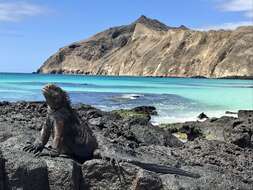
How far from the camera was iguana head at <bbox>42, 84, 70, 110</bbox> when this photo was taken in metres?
8.71

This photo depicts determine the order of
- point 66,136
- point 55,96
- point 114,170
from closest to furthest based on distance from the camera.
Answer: point 114,170 < point 55,96 < point 66,136

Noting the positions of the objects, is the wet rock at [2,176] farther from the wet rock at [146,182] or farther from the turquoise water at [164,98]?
the turquoise water at [164,98]

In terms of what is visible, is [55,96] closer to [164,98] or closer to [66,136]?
[66,136]

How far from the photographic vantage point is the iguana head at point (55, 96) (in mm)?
8711

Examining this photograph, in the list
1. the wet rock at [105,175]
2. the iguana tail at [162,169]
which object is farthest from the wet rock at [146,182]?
the iguana tail at [162,169]

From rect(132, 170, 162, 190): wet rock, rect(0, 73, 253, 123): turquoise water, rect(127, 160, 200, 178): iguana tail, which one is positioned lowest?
rect(0, 73, 253, 123): turquoise water

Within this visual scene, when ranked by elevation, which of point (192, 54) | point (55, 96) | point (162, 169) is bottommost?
point (162, 169)

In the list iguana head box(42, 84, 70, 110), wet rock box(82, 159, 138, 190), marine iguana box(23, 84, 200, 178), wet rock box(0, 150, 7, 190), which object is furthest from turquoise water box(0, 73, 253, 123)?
wet rock box(0, 150, 7, 190)

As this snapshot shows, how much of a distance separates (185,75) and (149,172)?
145 metres

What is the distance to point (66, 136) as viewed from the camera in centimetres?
886

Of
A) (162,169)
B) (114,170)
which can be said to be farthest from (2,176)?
(162,169)

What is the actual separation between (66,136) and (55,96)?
60 cm

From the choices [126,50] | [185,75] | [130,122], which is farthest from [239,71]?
[130,122]

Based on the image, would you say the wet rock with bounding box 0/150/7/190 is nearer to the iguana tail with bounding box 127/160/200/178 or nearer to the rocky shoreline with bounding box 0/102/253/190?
the rocky shoreline with bounding box 0/102/253/190
